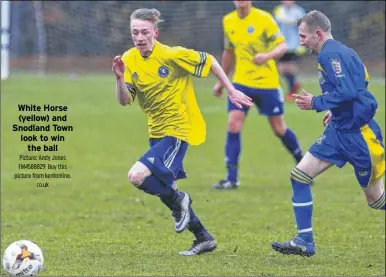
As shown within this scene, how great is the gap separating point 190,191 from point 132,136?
18.9 feet

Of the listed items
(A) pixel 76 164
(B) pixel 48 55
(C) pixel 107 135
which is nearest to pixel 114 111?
(C) pixel 107 135

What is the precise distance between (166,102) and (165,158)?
0.46 metres

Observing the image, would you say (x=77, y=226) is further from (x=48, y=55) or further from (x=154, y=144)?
(x=48, y=55)

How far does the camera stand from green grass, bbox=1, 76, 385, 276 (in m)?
6.98

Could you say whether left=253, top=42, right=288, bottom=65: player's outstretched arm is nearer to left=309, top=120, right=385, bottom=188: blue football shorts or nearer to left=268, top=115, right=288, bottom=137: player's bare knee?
left=268, top=115, right=288, bottom=137: player's bare knee

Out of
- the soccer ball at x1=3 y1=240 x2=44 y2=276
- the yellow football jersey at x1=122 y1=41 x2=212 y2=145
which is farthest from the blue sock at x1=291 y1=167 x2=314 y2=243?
the soccer ball at x1=3 y1=240 x2=44 y2=276

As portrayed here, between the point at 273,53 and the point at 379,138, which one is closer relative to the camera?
the point at 379,138

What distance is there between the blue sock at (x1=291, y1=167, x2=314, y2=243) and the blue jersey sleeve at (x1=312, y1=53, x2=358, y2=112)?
631 mm

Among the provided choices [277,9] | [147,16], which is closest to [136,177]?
[147,16]

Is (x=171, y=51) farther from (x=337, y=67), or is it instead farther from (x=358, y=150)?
(x=358, y=150)

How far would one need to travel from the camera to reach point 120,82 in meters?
7.01

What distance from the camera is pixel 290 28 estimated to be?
21.5m

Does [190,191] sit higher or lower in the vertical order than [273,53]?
lower

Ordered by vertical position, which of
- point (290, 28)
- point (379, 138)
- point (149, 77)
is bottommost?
point (379, 138)
